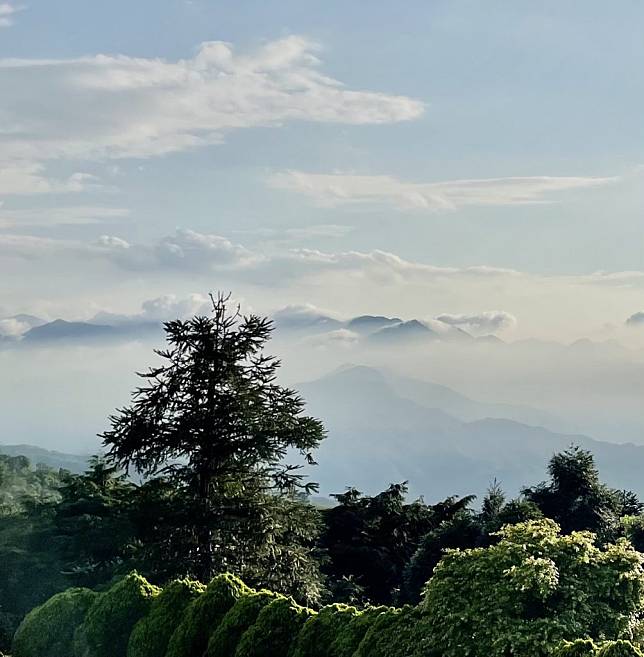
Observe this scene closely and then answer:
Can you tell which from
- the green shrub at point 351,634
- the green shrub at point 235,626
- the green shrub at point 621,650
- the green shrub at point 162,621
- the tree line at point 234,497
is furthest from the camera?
the tree line at point 234,497

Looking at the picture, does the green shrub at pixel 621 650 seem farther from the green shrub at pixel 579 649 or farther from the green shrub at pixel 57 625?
the green shrub at pixel 57 625

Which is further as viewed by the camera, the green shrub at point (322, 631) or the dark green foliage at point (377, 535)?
the dark green foliage at point (377, 535)

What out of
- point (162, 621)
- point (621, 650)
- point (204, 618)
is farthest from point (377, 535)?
point (621, 650)

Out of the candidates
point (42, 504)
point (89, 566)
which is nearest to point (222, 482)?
point (89, 566)

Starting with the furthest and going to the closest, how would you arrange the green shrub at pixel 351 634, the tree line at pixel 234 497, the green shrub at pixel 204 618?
the tree line at pixel 234 497
the green shrub at pixel 204 618
the green shrub at pixel 351 634

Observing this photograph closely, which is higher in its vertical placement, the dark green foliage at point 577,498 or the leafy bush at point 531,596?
the dark green foliage at point 577,498

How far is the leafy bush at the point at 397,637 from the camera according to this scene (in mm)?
19625

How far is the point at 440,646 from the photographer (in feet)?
63.7

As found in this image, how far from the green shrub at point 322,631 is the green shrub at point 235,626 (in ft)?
4.59

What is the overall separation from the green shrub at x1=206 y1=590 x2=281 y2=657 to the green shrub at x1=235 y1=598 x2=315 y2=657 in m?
0.47

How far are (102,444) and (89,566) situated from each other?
615cm

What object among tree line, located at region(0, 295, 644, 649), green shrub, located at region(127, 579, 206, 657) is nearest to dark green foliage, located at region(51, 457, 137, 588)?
tree line, located at region(0, 295, 644, 649)

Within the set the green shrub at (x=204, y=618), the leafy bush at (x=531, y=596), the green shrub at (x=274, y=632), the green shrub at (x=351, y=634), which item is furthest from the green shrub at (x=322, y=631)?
the green shrub at (x=204, y=618)

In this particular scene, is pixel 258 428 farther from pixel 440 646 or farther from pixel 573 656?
pixel 573 656
